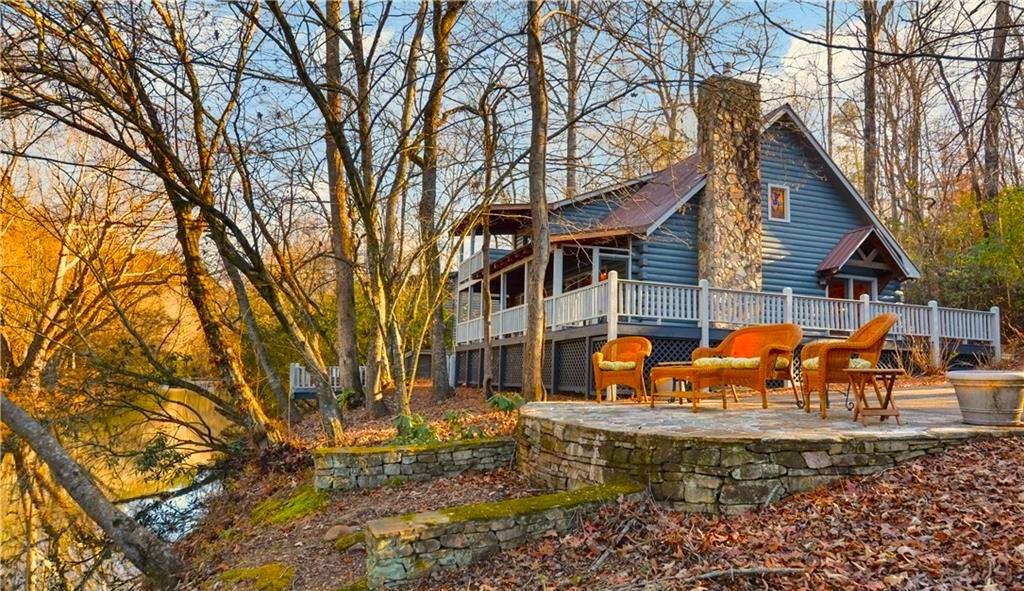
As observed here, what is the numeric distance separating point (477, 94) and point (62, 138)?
7491 mm

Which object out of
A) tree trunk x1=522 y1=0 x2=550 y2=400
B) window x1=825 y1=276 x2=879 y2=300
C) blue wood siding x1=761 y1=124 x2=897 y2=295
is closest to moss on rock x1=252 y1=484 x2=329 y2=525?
tree trunk x1=522 y1=0 x2=550 y2=400

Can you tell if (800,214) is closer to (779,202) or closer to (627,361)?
(779,202)

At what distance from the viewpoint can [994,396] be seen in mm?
4680

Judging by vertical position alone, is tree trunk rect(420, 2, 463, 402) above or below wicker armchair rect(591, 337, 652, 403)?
above

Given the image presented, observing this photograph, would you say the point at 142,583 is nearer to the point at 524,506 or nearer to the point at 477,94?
the point at 524,506

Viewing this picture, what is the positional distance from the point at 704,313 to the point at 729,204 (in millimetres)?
3799

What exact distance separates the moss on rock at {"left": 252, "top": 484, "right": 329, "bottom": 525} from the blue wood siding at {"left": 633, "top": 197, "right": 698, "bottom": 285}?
8.89 meters

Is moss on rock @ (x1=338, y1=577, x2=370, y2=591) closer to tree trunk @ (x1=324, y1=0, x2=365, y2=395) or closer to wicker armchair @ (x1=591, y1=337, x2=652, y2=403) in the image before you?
wicker armchair @ (x1=591, y1=337, x2=652, y2=403)

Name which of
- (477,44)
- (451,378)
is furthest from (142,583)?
(451,378)

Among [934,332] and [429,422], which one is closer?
[429,422]

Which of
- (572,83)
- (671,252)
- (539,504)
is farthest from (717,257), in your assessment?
(539,504)

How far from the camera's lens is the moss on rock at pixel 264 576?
4.42 meters

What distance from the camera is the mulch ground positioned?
4691 millimetres

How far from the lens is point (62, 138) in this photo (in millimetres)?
10844
